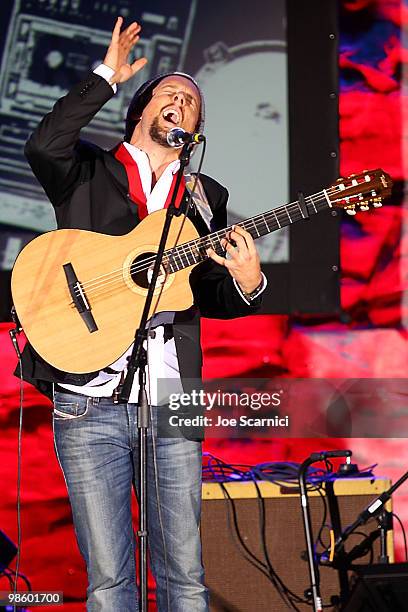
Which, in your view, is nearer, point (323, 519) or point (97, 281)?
point (97, 281)

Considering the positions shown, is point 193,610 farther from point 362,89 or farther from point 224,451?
point 362,89

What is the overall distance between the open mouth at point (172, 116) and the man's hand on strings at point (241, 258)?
481 mm

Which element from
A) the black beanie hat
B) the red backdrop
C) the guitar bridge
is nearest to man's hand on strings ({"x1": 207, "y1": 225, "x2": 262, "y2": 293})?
the guitar bridge

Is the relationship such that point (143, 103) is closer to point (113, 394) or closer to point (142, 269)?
point (142, 269)

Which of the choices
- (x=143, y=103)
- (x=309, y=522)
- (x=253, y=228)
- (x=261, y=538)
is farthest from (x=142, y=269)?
(x=261, y=538)

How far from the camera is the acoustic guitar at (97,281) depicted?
288 cm

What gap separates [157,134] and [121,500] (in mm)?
1227

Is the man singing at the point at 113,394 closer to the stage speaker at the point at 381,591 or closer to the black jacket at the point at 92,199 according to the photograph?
the black jacket at the point at 92,199

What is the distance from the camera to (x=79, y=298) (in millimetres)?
2934

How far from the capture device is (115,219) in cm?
299

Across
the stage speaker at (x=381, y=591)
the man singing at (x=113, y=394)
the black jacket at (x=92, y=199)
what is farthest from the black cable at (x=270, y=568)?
the stage speaker at (x=381, y=591)

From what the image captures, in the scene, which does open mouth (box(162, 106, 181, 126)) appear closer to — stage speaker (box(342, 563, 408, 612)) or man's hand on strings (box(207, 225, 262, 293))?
man's hand on strings (box(207, 225, 262, 293))

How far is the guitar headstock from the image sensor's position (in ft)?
9.91

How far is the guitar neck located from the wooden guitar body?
0.03 meters
